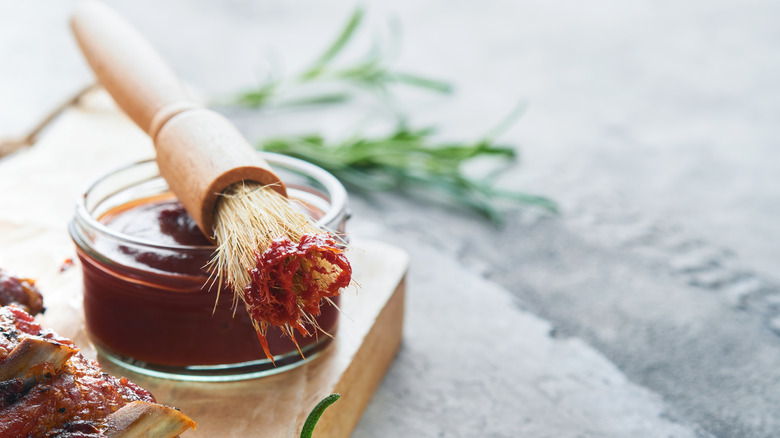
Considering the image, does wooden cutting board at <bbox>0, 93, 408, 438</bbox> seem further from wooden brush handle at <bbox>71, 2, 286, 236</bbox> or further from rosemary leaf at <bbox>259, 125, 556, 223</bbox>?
rosemary leaf at <bbox>259, 125, 556, 223</bbox>

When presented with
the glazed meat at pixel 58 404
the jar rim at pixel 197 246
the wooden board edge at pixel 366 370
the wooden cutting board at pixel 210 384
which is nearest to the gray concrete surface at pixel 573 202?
the wooden board edge at pixel 366 370

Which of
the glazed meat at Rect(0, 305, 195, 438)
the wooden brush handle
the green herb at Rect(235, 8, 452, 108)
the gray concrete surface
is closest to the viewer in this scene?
the glazed meat at Rect(0, 305, 195, 438)

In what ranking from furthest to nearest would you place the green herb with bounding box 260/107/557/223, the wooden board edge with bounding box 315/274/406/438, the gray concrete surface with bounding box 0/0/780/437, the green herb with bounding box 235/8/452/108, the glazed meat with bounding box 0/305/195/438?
1. the green herb with bounding box 235/8/452/108
2. the green herb with bounding box 260/107/557/223
3. the gray concrete surface with bounding box 0/0/780/437
4. the wooden board edge with bounding box 315/274/406/438
5. the glazed meat with bounding box 0/305/195/438

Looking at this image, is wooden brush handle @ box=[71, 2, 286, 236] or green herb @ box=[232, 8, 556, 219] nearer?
wooden brush handle @ box=[71, 2, 286, 236]

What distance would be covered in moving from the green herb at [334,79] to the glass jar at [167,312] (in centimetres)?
198

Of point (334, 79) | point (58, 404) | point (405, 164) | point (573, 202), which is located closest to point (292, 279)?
point (58, 404)

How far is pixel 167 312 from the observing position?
1.37 meters

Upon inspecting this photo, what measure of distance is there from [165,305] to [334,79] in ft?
8.01

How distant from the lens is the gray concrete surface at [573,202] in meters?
→ 1.75

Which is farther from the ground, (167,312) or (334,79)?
(167,312)

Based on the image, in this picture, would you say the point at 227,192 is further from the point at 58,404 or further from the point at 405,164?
the point at 405,164

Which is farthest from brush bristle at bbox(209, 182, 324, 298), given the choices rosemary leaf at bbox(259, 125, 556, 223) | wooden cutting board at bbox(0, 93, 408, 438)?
rosemary leaf at bbox(259, 125, 556, 223)

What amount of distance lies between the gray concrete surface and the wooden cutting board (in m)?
0.15

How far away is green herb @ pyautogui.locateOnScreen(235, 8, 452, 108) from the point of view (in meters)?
3.44
